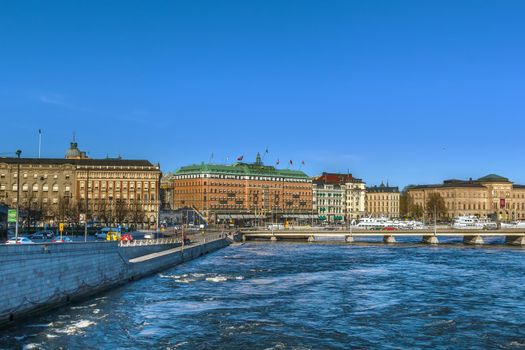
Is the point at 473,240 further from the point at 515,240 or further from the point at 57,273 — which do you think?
the point at 57,273

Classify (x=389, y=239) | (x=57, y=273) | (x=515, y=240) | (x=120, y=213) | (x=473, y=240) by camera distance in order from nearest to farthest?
1. (x=57, y=273)
2. (x=515, y=240)
3. (x=473, y=240)
4. (x=389, y=239)
5. (x=120, y=213)

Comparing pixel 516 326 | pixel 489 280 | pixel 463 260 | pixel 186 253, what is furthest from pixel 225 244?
pixel 516 326

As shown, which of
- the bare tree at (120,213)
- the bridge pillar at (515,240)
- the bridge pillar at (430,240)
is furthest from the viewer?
the bare tree at (120,213)

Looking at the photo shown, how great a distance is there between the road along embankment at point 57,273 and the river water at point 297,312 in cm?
133

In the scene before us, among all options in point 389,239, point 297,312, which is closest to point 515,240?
point 389,239

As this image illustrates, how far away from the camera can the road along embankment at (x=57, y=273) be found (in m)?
45.9

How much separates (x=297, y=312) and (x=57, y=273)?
19587 millimetres

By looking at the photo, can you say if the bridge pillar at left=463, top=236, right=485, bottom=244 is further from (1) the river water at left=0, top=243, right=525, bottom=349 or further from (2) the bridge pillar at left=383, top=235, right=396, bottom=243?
(1) the river water at left=0, top=243, right=525, bottom=349

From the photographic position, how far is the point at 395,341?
143 feet

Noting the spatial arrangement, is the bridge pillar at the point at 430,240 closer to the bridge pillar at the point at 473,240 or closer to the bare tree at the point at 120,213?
the bridge pillar at the point at 473,240

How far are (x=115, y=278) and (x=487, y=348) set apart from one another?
4052 centimetres

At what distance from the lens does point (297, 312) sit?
54.3m

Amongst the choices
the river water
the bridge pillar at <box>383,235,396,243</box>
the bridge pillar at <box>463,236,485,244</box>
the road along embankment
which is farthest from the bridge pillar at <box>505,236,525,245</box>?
the road along embankment

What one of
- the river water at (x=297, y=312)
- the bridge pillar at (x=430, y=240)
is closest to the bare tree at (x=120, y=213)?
the bridge pillar at (x=430, y=240)
